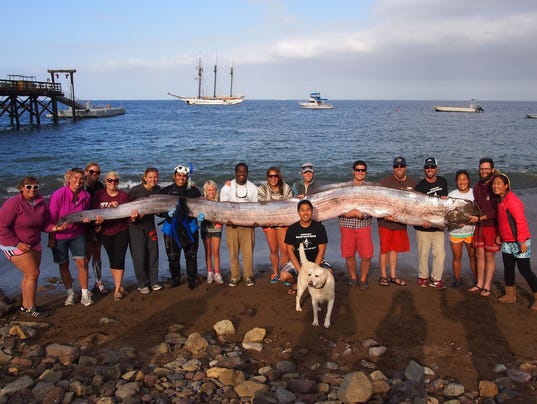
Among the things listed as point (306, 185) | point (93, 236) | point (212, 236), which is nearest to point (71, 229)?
point (93, 236)

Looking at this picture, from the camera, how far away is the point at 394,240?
724 centimetres

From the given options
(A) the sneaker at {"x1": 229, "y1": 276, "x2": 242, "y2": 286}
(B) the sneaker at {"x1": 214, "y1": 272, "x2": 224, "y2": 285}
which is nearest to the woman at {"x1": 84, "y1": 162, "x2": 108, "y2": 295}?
(B) the sneaker at {"x1": 214, "y1": 272, "x2": 224, "y2": 285}

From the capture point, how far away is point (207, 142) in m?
36.9

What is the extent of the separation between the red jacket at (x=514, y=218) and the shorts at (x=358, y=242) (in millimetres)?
1872

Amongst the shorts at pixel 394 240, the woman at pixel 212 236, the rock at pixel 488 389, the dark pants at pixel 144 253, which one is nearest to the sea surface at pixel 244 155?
the dark pants at pixel 144 253

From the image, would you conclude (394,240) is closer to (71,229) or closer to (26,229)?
(71,229)

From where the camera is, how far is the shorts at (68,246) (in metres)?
6.57

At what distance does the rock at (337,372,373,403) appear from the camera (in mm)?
4172

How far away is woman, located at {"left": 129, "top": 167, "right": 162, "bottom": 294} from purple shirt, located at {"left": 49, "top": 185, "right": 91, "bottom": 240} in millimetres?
720

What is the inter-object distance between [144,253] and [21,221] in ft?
5.97

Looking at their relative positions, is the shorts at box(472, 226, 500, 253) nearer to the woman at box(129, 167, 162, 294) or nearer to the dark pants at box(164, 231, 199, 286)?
the dark pants at box(164, 231, 199, 286)

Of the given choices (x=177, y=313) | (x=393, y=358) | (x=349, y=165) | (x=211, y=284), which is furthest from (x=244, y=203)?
(x=349, y=165)

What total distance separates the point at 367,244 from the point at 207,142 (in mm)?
31003

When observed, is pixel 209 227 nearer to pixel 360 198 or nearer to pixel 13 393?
pixel 360 198
